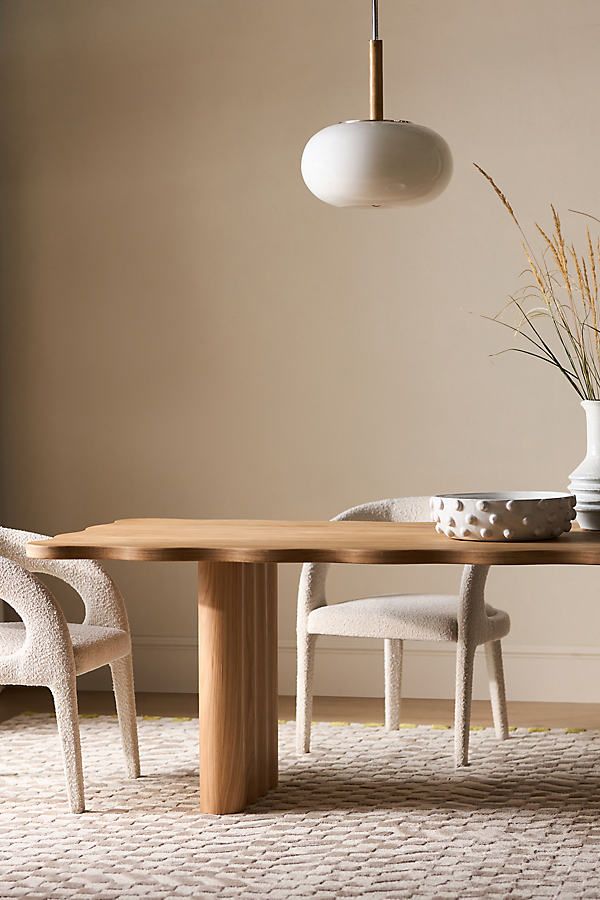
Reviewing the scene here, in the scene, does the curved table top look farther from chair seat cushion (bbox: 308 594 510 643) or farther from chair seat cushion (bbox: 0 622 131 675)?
chair seat cushion (bbox: 308 594 510 643)

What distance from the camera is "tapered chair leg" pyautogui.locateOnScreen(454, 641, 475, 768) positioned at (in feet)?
11.9

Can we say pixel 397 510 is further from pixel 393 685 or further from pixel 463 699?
pixel 463 699

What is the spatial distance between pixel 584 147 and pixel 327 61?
3.27 feet

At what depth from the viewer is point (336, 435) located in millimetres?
4789

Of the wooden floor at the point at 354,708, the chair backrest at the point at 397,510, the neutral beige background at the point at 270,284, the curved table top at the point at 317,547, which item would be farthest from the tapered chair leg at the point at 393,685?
the curved table top at the point at 317,547

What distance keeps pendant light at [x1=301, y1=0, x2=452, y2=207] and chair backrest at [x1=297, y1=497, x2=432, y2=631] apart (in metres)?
1.45

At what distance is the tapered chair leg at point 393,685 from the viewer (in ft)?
13.5

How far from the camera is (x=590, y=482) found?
322 centimetres

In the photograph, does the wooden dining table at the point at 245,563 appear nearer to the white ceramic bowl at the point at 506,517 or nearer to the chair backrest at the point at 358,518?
the white ceramic bowl at the point at 506,517

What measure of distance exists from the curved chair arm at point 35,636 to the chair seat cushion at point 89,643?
0.05 metres

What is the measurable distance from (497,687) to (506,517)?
3.94 ft

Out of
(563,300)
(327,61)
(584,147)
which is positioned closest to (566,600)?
(563,300)

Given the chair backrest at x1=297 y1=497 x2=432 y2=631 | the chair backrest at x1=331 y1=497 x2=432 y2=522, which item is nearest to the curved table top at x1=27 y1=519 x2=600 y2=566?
the chair backrest at x1=297 y1=497 x2=432 y2=631

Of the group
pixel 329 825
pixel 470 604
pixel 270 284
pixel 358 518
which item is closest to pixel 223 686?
pixel 329 825
